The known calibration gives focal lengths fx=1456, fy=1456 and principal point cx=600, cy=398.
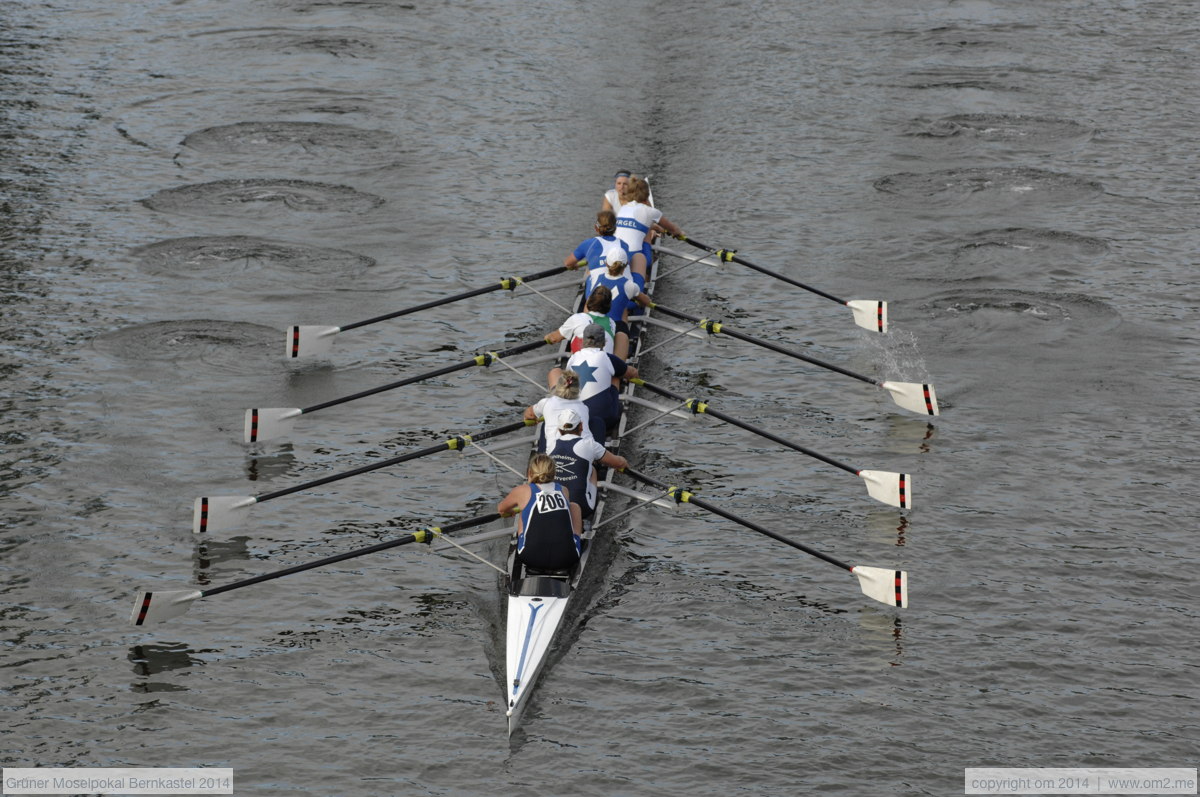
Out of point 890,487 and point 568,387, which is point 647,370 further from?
point 568,387

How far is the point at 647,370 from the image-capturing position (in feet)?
92.0

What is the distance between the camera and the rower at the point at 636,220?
2919 centimetres

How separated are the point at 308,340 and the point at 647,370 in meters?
6.43

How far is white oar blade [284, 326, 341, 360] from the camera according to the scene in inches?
1060

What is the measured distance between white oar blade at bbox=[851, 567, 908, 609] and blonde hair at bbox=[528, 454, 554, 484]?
4564mm

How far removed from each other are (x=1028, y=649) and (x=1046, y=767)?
247cm

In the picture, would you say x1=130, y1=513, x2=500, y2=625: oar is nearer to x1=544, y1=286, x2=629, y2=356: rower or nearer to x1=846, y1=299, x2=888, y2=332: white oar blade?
x1=544, y1=286, x2=629, y2=356: rower

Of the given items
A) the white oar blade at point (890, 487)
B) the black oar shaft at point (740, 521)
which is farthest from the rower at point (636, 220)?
the black oar shaft at point (740, 521)

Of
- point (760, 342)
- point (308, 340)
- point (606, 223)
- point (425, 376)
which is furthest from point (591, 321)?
point (308, 340)

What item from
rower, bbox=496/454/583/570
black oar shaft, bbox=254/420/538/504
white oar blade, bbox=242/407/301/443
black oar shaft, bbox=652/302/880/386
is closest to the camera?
rower, bbox=496/454/583/570

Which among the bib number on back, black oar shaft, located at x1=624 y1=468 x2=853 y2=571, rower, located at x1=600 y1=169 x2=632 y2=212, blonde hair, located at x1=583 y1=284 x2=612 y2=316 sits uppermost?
rower, located at x1=600 y1=169 x2=632 y2=212

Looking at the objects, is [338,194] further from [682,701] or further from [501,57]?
[682,701]

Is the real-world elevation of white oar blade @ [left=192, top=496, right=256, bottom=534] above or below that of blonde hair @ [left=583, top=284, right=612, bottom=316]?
below

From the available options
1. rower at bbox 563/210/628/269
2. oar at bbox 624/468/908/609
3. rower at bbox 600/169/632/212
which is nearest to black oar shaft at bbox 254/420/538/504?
oar at bbox 624/468/908/609
